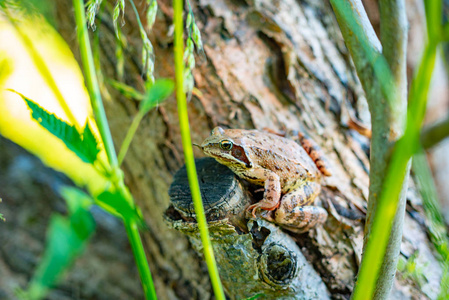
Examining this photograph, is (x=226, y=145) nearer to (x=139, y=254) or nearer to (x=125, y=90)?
(x=125, y=90)

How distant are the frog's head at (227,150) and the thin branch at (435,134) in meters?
0.97

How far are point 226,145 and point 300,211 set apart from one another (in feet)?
1.39

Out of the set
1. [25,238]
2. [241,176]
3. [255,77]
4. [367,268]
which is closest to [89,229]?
[367,268]

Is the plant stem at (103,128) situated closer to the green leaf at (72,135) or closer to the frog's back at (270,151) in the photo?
the green leaf at (72,135)

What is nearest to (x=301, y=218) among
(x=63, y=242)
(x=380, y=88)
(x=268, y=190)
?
(x=268, y=190)

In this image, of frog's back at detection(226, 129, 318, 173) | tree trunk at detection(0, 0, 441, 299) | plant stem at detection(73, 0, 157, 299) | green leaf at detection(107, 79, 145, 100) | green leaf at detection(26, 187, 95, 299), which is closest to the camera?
green leaf at detection(26, 187, 95, 299)

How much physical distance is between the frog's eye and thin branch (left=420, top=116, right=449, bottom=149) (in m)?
0.98

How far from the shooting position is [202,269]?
186 cm

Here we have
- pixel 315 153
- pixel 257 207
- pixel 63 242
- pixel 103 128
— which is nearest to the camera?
pixel 63 242

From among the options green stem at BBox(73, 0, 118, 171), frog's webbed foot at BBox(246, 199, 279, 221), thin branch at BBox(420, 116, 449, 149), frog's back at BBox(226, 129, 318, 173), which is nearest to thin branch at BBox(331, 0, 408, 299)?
thin branch at BBox(420, 116, 449, 149)

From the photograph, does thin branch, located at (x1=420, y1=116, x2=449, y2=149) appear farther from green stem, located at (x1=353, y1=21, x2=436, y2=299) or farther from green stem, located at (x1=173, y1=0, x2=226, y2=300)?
green stem, located at (x1=173, y1=0, x2=226, y2=300)

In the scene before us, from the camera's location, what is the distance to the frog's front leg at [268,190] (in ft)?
4.85

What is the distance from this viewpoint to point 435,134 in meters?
0.68

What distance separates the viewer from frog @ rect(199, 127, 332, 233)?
1.56m
